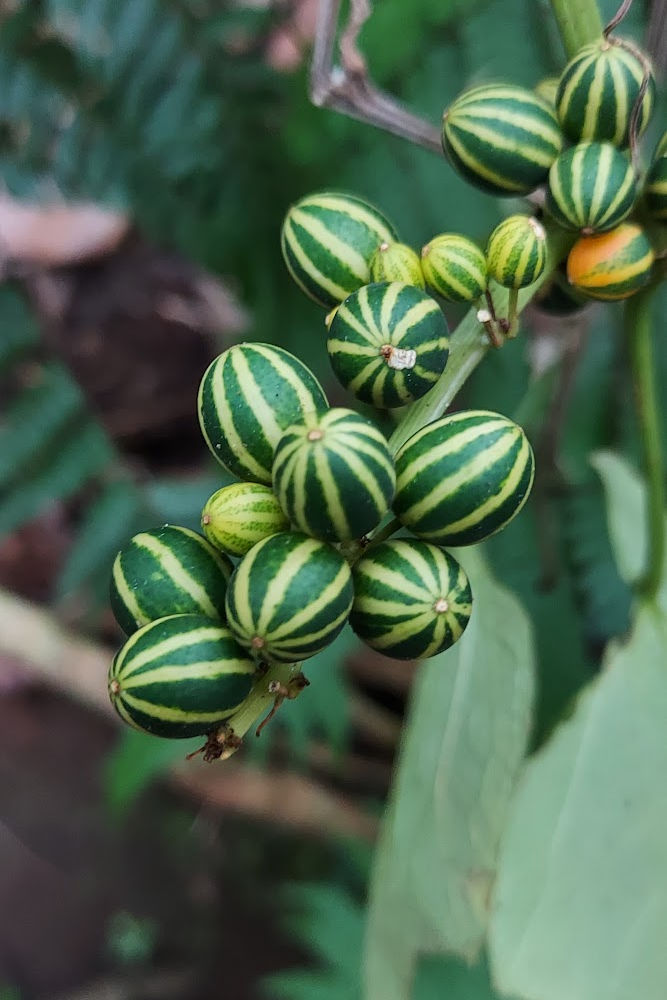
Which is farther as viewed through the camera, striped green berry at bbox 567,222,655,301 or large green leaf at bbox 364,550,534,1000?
large green leaf at bbox 364,550,534,1000

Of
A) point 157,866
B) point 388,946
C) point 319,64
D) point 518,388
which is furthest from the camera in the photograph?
point 157,866

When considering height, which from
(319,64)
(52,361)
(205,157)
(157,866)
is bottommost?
(157,866)

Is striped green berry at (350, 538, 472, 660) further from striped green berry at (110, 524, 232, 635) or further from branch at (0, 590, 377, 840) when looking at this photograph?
branch at (0, 590, 377, 840)

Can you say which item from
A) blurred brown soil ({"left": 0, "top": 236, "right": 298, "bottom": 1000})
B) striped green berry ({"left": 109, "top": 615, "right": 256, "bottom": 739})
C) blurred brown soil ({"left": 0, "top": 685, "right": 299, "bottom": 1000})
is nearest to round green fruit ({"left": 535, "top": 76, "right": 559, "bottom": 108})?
striped green berry ({"left": 109, "top": 615, "right": 256, "bottom": 739})

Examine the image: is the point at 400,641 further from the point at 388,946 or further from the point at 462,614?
the point at 388,946

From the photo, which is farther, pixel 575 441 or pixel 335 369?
pixel 575 441

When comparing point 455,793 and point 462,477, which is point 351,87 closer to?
point 462,477

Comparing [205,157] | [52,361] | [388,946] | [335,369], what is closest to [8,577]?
[52,361]
